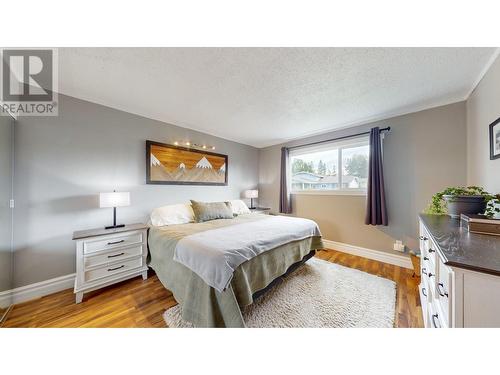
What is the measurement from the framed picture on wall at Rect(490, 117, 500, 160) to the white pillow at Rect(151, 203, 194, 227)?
3350 mm

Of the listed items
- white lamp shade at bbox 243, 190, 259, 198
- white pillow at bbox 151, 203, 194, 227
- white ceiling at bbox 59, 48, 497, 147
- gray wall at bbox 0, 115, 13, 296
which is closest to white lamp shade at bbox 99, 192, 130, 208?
white pillow at bbox 151, 203, 194, 227

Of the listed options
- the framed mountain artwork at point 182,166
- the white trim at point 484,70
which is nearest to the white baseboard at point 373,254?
the white trim at point 484,70

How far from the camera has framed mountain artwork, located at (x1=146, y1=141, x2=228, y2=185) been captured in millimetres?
2670

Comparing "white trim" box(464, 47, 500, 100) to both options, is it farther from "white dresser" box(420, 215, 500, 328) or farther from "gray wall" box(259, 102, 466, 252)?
"white dresser" box(420, 215, 500, 328)

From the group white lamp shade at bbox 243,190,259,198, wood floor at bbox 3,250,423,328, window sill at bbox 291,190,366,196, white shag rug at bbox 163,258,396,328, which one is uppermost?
window sill at bbox 291,190,366,196

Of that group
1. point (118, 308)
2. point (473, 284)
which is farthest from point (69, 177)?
point (473, 284)

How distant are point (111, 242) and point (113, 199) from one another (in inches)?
19.9

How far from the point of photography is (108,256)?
189 cm

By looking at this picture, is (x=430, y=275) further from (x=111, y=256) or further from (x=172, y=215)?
(x=111, y=256)

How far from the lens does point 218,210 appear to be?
2820 millimetres

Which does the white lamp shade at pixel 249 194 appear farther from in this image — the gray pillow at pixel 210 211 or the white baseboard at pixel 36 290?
the white baseboard at pixel 36 290
